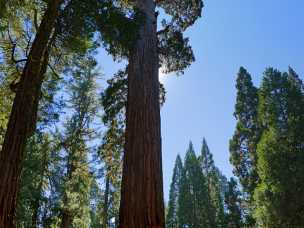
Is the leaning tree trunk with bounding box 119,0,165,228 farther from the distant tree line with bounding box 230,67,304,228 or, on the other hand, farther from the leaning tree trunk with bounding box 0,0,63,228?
the distant tree line with bounding box 230,67,304,228

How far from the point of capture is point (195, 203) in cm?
3606

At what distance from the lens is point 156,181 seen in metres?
4.14

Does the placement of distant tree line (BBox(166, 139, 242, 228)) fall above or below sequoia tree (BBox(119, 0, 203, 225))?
above

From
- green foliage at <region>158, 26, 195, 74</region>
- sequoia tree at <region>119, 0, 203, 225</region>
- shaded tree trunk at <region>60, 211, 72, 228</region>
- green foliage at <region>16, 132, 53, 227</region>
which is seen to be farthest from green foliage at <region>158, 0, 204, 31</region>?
shaded tree trunk at <region>60, 211, 72, 228</region>

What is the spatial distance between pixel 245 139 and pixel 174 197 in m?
20.5

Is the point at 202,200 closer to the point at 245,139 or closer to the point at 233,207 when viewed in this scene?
the point at 233,207

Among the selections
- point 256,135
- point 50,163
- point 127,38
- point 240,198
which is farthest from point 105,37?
point 240,198

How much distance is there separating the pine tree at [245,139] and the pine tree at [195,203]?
8.52 metres

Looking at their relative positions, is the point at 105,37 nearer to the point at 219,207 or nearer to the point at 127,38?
the point at 127,38

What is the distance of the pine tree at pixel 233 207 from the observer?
95.9 feet

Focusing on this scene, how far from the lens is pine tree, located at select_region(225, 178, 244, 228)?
2923 cm

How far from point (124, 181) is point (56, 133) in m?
13.7

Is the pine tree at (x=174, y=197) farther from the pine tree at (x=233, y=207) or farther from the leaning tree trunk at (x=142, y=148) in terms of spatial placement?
the leaning tree trunk at (x=142, y=148)

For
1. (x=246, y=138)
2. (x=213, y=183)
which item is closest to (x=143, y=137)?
(x=246, y=138)
